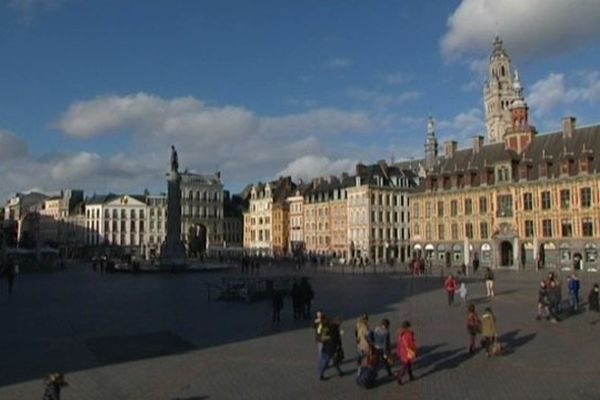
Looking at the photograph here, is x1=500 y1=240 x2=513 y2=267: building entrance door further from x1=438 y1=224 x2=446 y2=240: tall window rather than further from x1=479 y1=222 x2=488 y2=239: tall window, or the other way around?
x1=438 y1=224 x2=446 y2=240: tall window

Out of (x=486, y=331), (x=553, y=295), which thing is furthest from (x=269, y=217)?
(x=486, y=331)

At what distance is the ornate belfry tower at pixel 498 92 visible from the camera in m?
142

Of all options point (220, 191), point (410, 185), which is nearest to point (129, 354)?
point (410, 185)

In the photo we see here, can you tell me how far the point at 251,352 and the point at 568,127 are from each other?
55.5 metres

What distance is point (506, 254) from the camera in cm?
6706

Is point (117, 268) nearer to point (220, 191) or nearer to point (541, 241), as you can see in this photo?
point (541, 241)

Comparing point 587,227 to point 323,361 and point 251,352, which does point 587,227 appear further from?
point 323,361

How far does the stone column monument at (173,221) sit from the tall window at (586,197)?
1513 inches

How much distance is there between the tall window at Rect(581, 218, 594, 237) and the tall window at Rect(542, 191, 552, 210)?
408 cm

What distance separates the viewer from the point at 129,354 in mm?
16938

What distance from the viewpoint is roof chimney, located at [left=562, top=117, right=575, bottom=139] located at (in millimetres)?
63062

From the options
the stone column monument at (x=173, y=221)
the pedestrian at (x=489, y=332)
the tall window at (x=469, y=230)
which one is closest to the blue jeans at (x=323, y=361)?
the pedestrian at (x=489, y=332)

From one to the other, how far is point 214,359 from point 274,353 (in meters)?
1.68

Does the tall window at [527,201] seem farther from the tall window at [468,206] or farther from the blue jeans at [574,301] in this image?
the blue jeans at [574,301]
